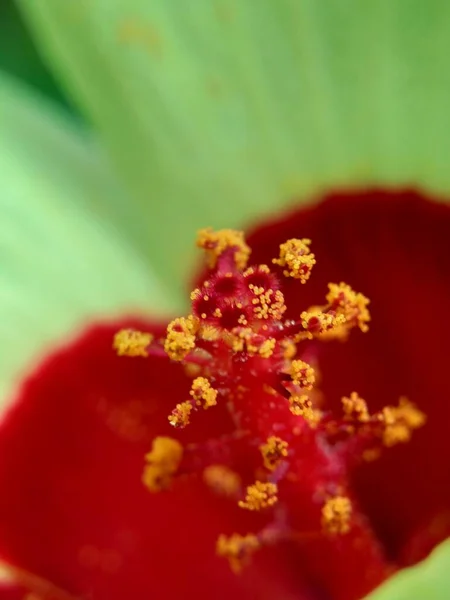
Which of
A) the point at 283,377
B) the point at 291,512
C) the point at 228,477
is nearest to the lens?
the point at 283,377

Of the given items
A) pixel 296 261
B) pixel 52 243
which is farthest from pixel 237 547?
pixel 52 243

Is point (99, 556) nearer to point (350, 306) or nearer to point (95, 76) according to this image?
point (350, 306)

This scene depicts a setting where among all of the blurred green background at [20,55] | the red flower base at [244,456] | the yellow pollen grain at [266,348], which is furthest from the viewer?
the blurred green background at [20,55]

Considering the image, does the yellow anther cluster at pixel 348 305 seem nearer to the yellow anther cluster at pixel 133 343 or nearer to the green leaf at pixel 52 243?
the yellow anther cluster at pixel 133 343

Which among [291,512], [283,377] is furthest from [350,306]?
[291,512]

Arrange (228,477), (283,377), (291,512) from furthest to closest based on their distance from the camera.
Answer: (228,477)
(291,512)
(283,377)

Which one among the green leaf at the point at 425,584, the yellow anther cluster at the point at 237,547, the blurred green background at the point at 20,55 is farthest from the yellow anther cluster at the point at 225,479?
the blurred green background at the point at 20,55
